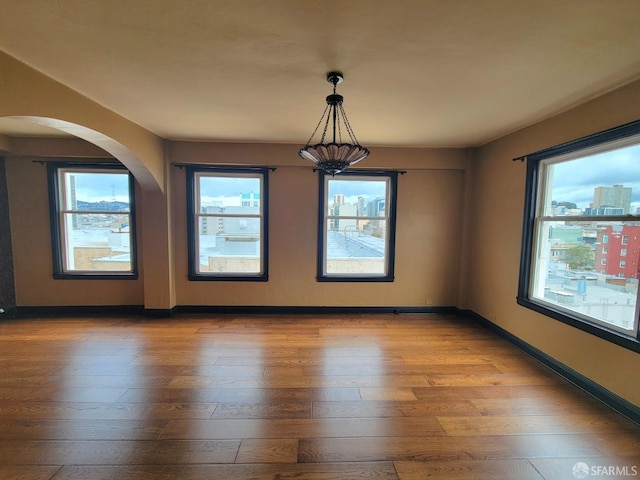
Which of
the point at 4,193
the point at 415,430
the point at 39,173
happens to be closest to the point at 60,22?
the point at 415,430

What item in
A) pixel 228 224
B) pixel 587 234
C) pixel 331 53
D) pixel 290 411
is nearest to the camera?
pixel 331 53

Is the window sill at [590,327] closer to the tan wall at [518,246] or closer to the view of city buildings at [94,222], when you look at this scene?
the tan wall at [518,246]

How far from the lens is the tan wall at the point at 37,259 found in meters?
3.90

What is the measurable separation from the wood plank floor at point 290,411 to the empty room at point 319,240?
21 millimetres

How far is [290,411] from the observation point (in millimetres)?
2096

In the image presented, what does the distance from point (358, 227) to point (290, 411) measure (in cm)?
279

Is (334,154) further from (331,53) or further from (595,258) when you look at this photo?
(595,258)

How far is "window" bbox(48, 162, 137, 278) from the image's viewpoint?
402 cm

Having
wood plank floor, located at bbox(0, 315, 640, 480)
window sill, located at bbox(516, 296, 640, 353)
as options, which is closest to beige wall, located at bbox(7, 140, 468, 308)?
wood plank floor, located at bbox(0, 315, 640, 480)

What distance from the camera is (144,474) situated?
157cm

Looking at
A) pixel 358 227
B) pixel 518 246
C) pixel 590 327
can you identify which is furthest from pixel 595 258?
pixel 358 227

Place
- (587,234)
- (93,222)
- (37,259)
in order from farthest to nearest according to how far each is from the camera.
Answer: (93,222), (37,259), (587,234)

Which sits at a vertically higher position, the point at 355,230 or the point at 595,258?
the point at 355,230

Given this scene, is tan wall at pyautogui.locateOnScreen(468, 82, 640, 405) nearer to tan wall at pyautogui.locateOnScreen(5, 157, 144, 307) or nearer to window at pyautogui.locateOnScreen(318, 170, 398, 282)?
window at pyautogui.locateOnScreen(318, 170, 398, 282)
